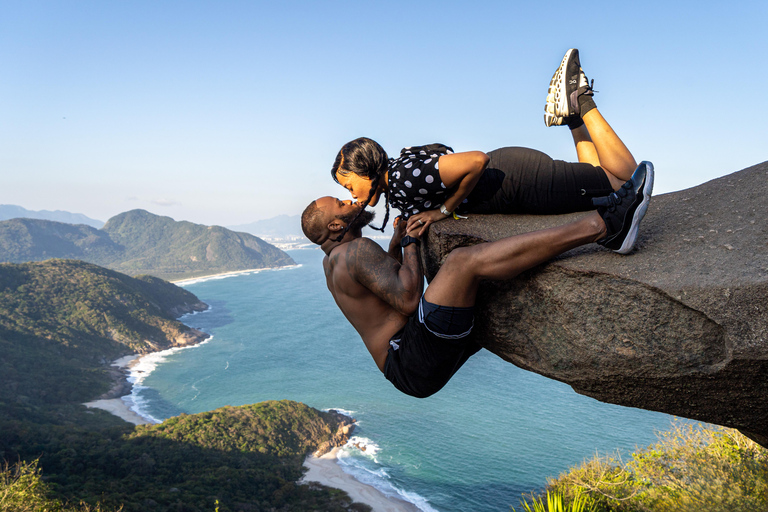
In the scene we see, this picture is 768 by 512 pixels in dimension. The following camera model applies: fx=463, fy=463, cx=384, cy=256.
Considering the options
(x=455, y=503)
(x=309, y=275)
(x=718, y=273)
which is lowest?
(x=455, y=503)

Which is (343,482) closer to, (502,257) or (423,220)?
(423,220)

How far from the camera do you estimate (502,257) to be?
119 inches

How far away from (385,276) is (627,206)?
164cm

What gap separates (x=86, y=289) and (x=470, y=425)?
70.9 meters

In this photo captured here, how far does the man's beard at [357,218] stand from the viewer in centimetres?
370

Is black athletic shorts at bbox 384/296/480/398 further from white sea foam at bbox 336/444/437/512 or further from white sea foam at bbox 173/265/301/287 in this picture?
white sea foam at bbox 173/265/301/287

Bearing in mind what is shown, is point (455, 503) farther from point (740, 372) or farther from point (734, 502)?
point (740, 372)

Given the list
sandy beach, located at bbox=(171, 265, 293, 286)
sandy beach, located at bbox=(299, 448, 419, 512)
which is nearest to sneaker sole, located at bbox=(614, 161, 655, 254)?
sandy beach, located at bbox=(299, 448, 419, 512)

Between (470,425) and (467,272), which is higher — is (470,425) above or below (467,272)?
below

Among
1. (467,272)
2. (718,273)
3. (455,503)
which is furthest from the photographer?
(455,503)

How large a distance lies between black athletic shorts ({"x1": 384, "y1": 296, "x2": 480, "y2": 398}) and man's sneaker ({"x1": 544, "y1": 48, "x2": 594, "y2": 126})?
2.26 metres

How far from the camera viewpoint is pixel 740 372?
2857 mm

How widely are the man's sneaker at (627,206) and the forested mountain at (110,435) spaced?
26143 mm

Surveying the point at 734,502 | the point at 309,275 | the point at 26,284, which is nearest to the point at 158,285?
the point at 26,284
